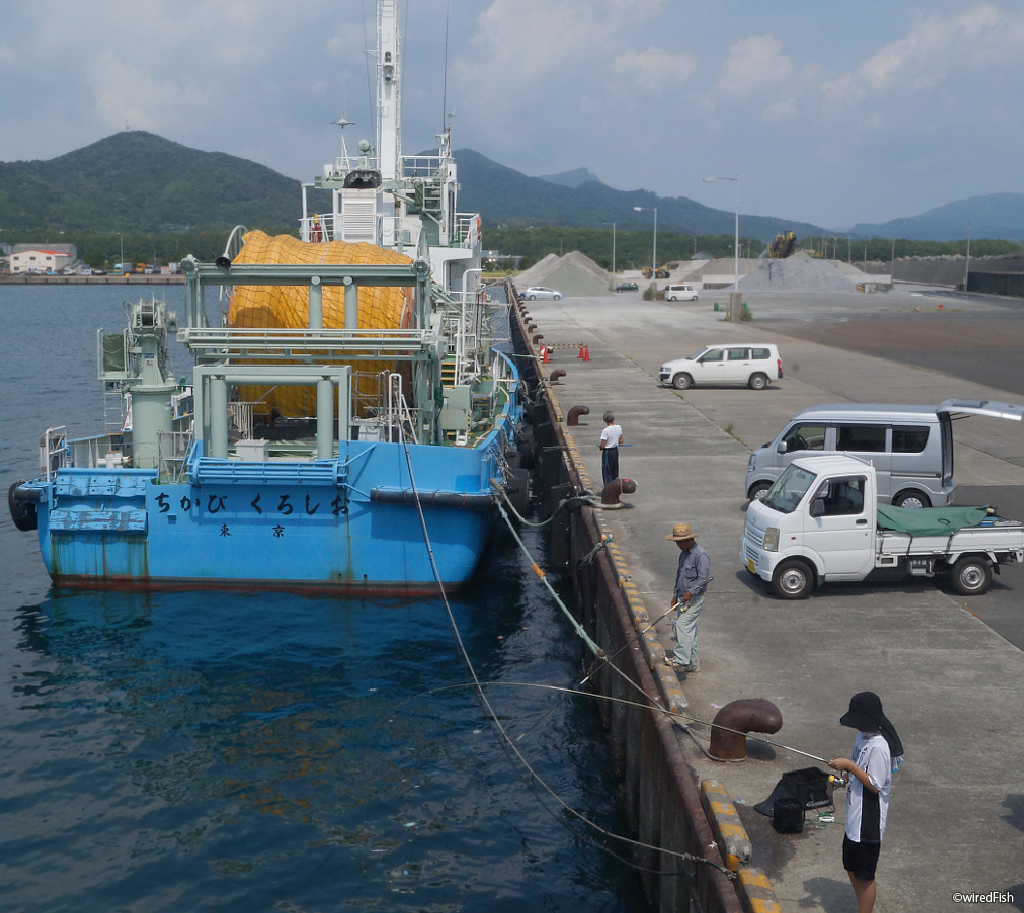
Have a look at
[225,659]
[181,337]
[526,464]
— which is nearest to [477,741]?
[225,659]

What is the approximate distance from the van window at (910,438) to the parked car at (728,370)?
626 inches

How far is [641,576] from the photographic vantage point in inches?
567

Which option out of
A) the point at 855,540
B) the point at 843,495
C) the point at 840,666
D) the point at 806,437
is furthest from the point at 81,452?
the point at 840,666

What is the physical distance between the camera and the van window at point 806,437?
690 inches

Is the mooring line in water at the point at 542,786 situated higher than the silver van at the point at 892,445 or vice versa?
the silver van at the point at 892,445

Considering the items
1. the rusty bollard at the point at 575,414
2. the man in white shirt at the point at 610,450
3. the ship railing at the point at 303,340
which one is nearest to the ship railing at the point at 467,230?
the rusty bollard at the point at 575,414

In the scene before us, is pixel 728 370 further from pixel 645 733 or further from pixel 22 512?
pixel 645 733

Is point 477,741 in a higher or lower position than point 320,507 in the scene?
lower

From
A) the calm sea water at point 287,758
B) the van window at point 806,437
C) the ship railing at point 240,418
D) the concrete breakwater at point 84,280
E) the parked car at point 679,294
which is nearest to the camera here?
the calm sea water at point 287,758

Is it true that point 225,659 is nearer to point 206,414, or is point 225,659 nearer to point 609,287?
point 206,414

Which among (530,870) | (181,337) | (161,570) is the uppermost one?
(181,337)

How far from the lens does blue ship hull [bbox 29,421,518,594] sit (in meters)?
16.0

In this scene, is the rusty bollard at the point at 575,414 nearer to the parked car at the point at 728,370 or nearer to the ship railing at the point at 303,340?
the parked car at the point at 728,370

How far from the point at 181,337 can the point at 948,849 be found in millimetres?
13579
